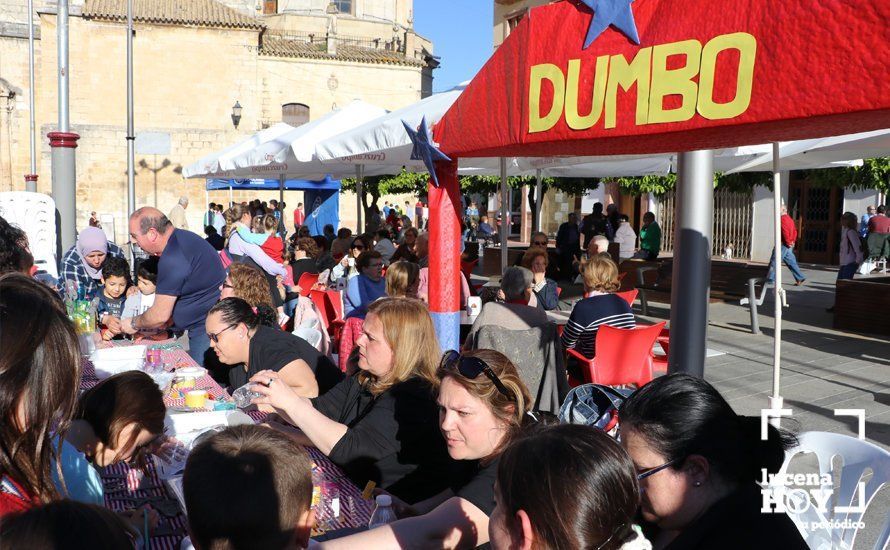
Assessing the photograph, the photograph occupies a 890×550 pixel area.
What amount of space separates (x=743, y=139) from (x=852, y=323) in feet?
27.8

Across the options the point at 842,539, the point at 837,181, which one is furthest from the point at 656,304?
the point at 842,539

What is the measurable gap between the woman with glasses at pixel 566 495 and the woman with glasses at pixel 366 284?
5.00 meters

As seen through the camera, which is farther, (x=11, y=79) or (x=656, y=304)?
(x=11, y=79)

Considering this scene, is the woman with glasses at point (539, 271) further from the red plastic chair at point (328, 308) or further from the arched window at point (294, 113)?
the arched window at point (294, 113)

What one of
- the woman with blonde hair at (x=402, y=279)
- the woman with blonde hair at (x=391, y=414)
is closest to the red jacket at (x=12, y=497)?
the woman with blonde hair at (x=391, y=414)

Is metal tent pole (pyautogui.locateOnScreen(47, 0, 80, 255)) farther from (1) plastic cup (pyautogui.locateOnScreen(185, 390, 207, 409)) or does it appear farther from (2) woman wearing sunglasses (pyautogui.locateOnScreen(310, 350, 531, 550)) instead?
(2) woman wearing sunglasses (pyautogui.locateOnScreen(310, 350, 531, 550))

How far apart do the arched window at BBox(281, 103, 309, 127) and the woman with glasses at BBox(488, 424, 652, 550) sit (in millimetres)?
38082

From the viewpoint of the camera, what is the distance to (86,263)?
21.3ft

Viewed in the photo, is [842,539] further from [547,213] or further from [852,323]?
[547,213]

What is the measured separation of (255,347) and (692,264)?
88.5 inches

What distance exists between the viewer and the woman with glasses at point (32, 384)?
1.73 metres

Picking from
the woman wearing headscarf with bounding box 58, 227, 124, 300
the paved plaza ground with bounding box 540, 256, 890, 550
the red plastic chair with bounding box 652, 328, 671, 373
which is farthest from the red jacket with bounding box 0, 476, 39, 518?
the red plastic chair with bounding box 652, 328, 671, 373

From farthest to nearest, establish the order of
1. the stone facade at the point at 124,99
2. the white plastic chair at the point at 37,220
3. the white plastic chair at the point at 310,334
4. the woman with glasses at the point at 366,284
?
1. the stone facade at the point at 124,99
2. the white plastic chair at the point at 37,220
3. the woman with glasses at the point at 366,284
4. the white plastic chair at the point at 310,334

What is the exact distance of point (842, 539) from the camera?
2699mm
